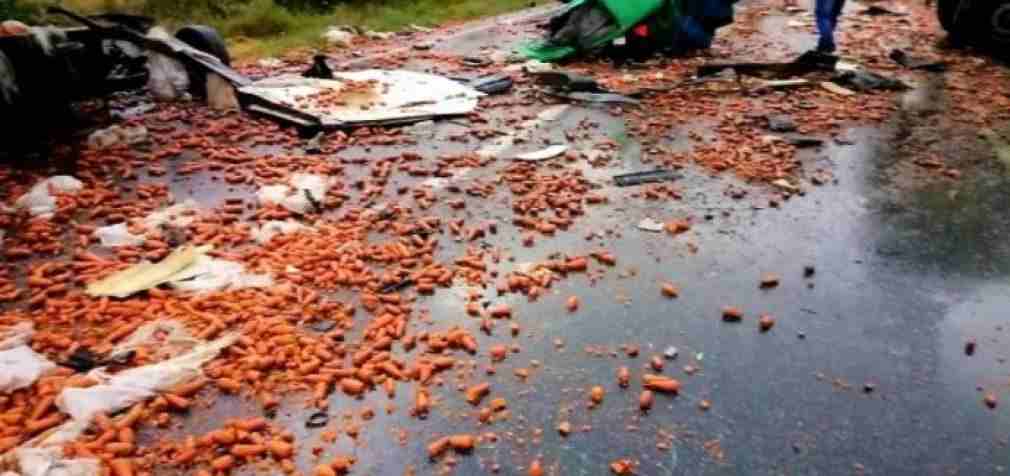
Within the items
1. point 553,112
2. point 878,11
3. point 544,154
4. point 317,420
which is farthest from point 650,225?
point 878,11

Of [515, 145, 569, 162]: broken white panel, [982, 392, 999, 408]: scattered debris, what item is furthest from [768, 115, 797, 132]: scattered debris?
[982, 392, 999, 408]: scattered debris

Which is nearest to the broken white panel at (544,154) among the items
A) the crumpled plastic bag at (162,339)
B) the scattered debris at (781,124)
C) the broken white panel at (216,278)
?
the scattered debris at (781,124)

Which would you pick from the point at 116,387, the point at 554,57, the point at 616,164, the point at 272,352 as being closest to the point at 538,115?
the point at 616,164

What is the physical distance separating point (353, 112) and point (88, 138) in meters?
2.45

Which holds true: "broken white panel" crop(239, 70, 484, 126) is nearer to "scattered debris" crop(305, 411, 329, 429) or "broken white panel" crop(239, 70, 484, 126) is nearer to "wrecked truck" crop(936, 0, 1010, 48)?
"scattered debris" crop(305, 411, 329, 429)

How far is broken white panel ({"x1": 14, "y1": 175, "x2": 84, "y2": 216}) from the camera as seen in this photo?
5309 millimetres

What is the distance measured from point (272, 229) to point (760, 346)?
3101 millimetres

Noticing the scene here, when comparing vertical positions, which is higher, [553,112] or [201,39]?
[201,39]

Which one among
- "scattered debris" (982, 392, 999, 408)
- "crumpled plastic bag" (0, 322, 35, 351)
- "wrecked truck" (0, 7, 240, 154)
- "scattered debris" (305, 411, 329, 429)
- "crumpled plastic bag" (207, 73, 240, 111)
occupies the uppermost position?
"wrecked truck" (0, 7, 240, 154)

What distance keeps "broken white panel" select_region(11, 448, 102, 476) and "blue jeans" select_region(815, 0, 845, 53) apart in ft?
33.0

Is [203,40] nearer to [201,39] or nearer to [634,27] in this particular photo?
[201,39]

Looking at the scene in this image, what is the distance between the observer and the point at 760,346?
141 inches

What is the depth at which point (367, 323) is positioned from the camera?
3824 millimetres

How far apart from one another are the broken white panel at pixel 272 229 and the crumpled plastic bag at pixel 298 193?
26cm
